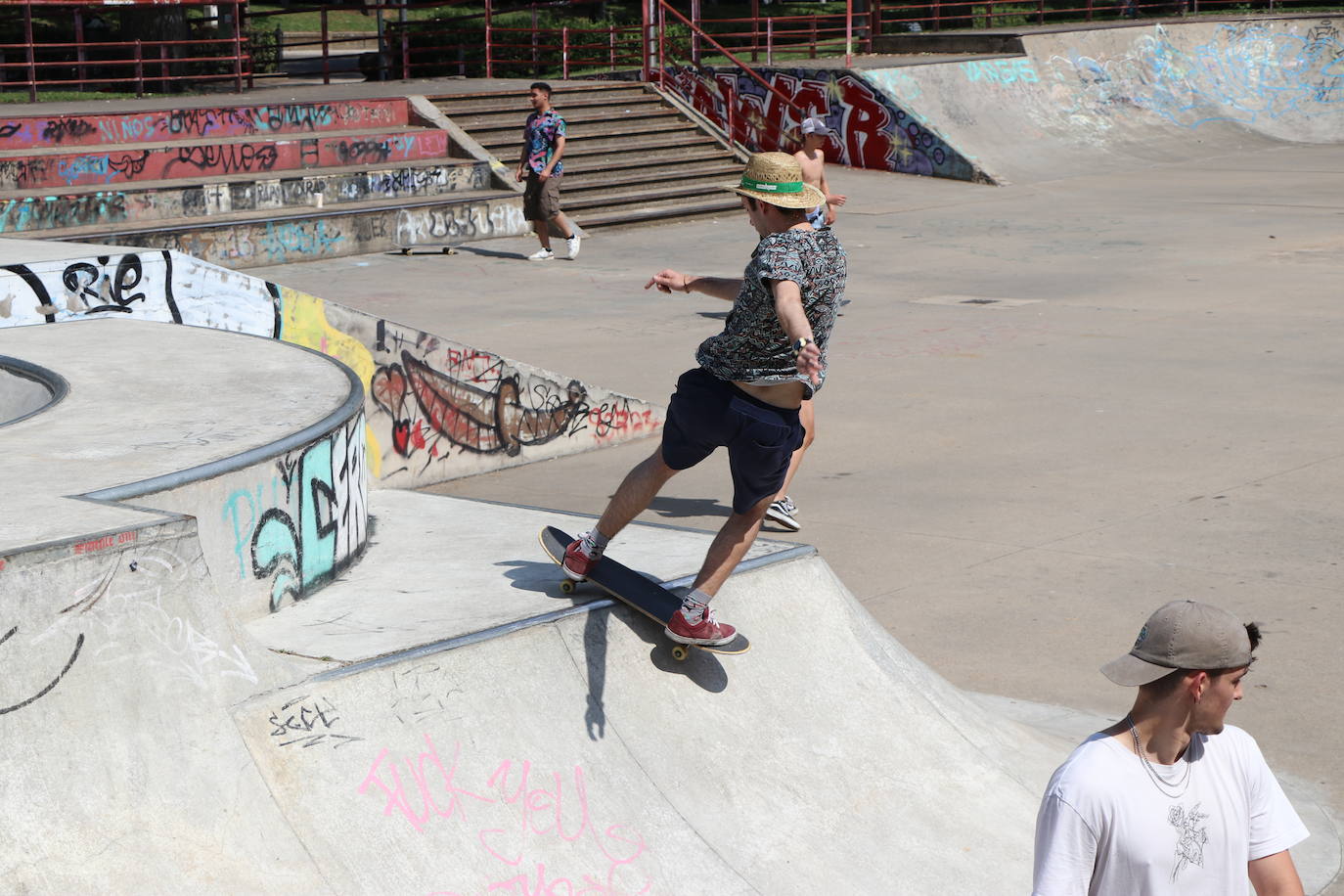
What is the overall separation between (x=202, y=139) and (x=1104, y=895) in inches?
738

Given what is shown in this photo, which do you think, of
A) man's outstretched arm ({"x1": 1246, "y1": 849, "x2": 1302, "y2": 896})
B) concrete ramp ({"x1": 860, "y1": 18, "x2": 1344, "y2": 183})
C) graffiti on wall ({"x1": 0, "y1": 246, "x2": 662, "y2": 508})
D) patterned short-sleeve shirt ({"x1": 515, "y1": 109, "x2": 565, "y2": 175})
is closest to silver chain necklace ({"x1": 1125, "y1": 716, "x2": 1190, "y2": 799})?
man's outstretched arm ({"x1": 1246, "y1": 849, "x2": 1302, "y2": 896})

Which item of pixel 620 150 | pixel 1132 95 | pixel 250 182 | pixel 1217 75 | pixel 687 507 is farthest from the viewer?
pixel 1217 75

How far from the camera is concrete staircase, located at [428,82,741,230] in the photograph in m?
21.4

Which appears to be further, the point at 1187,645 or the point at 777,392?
the point at 777,392

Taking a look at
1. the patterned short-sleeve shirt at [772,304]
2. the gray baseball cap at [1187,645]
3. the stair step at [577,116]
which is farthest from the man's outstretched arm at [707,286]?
the stair step at [577,116]

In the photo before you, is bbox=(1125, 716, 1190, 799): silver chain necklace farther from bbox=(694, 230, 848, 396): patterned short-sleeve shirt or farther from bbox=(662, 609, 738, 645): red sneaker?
bbox=(662, 609, 738, 645): red sneaker

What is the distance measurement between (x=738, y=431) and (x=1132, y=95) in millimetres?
26989

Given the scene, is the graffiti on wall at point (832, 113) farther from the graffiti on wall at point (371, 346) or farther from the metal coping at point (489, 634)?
the metal coping at point (489, 634)

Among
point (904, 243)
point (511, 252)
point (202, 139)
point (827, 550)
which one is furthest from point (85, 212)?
point (827, 550)

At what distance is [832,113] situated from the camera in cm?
2675

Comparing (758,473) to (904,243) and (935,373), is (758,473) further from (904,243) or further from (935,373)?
(904,243)

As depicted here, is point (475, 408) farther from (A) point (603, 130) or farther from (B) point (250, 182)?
(A) point (603, 130)

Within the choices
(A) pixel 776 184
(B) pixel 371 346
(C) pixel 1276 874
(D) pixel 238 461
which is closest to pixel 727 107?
(B) pixel 371 346

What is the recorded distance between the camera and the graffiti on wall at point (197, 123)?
1850 centimetres
